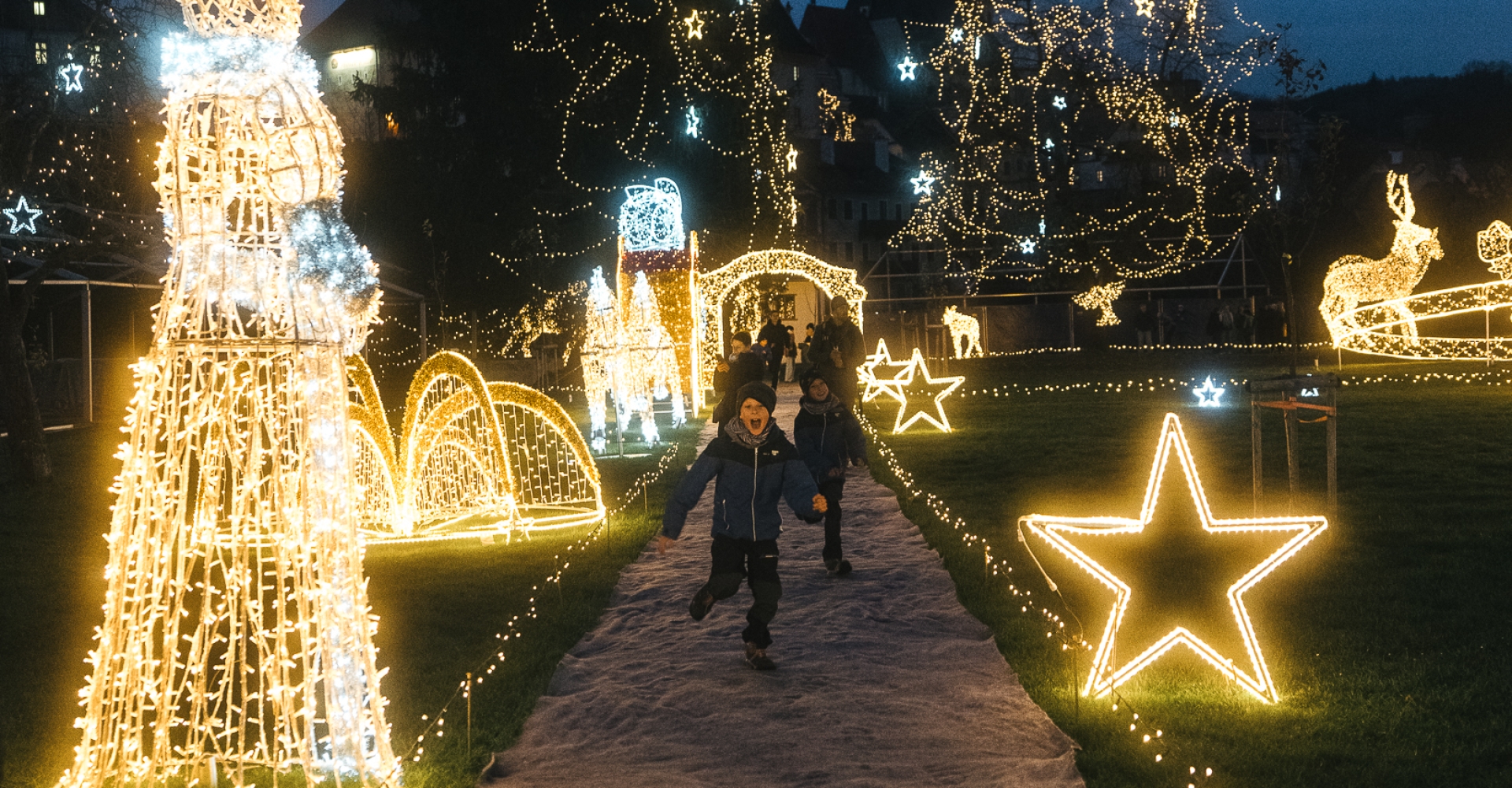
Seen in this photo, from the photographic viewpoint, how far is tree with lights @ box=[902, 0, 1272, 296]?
36.4 m

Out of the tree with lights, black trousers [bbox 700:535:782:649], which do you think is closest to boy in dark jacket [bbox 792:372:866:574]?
black trousers [bbox 700:535:782:649]

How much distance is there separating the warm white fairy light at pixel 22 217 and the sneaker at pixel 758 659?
564 inches

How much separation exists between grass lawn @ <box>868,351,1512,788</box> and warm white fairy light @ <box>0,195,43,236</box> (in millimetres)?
11657

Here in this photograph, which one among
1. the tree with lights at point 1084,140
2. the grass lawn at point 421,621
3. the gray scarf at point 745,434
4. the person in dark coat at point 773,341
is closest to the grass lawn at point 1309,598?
the gray scarf at point 745,434

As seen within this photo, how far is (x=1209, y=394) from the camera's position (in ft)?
73.2

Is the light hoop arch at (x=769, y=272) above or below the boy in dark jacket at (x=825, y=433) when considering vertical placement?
above

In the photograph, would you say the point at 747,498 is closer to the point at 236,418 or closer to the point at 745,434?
the point at 745,434

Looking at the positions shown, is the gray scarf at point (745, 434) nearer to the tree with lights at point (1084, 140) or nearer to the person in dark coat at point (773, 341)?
the person in dark coat at point (773, 341)

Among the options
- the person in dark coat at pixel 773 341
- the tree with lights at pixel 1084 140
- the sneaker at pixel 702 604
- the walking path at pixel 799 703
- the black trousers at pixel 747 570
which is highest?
the tree with lights at pixel 1084 140

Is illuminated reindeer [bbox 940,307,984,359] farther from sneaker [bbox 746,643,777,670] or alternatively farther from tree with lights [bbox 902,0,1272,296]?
sneaker [bbox 746,643,777,670]

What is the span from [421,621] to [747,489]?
2417mm

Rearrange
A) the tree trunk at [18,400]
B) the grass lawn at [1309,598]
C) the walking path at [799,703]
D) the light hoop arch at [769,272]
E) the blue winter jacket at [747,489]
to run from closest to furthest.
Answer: the walking path at [799,703] < the grass lawn at [1309,598] < the blue winter jacket at [747,489] < the tree trunk at [18,400] < the light hoop arch at [769,272]

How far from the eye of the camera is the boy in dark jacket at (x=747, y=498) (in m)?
6.94

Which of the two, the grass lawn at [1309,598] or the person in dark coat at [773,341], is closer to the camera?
the grass lawn at [1309,598]
